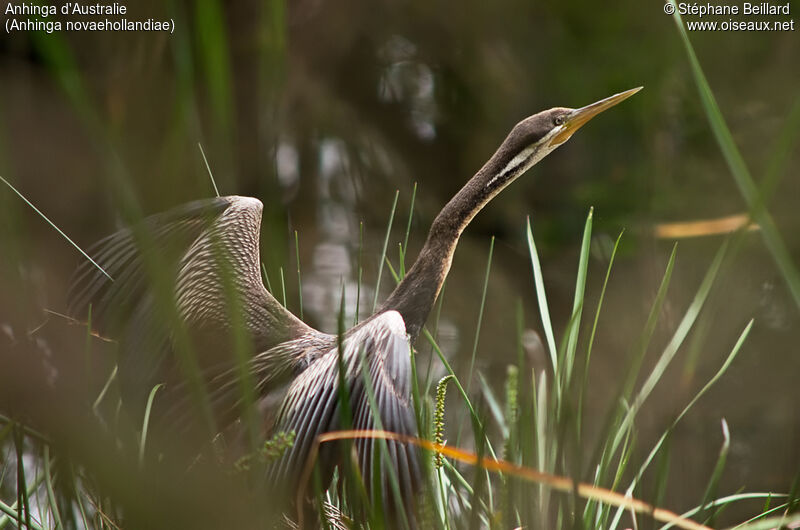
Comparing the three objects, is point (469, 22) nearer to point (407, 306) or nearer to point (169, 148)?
point (407, 306)

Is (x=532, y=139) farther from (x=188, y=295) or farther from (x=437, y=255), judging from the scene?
(x=188, y=295)

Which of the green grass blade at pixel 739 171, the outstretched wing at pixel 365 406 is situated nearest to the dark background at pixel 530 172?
the outstretched wing at pixel 365 406

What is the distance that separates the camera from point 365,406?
819mm

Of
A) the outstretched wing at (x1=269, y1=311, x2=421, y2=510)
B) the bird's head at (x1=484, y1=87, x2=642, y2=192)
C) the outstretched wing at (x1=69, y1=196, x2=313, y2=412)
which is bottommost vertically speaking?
the outstretched wing at (x1=269, y1=311, x2=421, y2=510)

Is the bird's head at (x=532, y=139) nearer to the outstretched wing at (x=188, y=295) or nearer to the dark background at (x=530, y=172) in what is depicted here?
the outstretched wing at (x=188, y=295)

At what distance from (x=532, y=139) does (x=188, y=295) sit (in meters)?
0.70

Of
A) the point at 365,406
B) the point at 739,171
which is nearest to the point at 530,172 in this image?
the point at 365,406

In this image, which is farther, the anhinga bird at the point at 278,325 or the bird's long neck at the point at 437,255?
the bird's long neck at the point at 437,255

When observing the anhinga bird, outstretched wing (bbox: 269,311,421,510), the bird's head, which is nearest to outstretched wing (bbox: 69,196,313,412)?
the anhinga bird

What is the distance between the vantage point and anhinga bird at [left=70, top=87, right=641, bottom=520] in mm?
838

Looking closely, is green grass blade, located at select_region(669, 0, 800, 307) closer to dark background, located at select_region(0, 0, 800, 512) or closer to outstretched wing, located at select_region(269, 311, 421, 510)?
outstretched wing, located at select_region(269, 311, 421, 510)

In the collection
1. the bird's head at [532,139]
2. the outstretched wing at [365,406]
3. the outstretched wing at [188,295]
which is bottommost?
the outstretched wing at [365,406]

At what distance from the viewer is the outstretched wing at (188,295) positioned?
1090mm

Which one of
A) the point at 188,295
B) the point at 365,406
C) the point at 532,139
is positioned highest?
the point at 532,139
